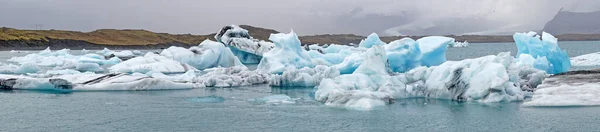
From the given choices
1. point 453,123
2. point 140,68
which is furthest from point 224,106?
point 140,68

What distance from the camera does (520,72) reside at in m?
21.9

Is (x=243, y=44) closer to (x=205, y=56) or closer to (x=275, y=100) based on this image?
(x=205, y=56)

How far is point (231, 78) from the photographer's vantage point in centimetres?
2353

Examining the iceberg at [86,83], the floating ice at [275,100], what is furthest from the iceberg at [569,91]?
the iceberg at [86,83]

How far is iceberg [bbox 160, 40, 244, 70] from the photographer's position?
3490 centimetres

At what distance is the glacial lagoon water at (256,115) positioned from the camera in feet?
41.1

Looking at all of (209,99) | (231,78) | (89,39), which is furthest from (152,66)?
(89,39)

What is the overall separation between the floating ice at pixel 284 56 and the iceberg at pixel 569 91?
1360 centimetres

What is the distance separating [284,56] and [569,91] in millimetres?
15556

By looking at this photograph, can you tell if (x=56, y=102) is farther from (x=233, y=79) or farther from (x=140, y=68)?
(x=140, y=68)

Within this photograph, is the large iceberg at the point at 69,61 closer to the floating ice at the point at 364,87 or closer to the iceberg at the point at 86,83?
the iceberg at the point at 86,83

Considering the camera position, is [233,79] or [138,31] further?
[138,31]

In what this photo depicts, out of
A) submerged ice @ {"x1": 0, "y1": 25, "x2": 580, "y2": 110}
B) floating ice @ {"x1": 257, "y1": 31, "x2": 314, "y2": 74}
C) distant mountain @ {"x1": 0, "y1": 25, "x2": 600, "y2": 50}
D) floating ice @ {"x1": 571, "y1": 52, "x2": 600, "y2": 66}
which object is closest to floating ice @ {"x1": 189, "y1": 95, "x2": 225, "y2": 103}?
submerged ice @ {"x1": 0, "y1": 25, "x2": 580, "y2": 110}

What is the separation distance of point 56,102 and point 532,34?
2058 cm
